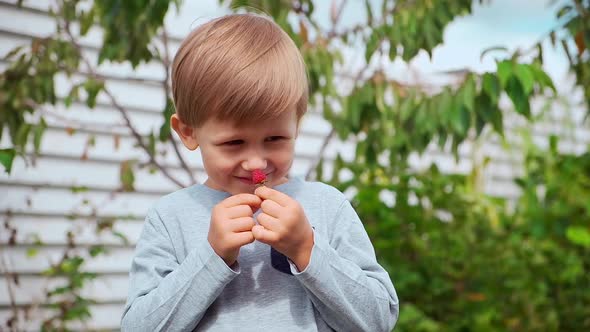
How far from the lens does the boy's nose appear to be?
127 centimetres

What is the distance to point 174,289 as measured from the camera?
1.25 m

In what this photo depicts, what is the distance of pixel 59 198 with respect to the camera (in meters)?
3.91

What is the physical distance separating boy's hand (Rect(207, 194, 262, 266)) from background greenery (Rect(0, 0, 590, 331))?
1.20m

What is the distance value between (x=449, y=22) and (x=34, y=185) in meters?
2.17

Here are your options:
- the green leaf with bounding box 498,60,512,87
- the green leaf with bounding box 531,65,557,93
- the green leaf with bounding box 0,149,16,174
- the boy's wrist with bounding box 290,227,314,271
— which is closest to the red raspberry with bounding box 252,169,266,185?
the boy's wrist with bounding box 290,227,314,271

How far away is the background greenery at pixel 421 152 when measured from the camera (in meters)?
2.58

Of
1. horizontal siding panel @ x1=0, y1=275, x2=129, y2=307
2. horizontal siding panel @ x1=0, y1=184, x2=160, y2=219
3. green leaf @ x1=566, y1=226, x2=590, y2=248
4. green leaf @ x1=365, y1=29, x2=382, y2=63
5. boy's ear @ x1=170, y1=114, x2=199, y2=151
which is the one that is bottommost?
horizontal siding panel @ x1=0, y1=275, x2=129, y2=307

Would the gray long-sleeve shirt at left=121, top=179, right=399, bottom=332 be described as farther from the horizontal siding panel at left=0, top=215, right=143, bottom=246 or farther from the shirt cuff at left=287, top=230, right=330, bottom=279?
the horizontal siding panel at left=0, top=215, right=143, bottom=246

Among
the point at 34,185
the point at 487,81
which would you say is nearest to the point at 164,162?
the point at 34,185

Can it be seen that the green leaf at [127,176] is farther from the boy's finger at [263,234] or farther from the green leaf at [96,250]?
the boy's finger at [263,234]

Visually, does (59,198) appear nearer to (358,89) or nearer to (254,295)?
(358,89)

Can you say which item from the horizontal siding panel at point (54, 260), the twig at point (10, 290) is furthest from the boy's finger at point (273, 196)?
the horizontal siding panel at point (54, 260)

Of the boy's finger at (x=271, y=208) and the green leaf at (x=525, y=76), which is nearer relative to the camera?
the boy's finger at (x=271, y=208)

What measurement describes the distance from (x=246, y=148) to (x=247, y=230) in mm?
138
